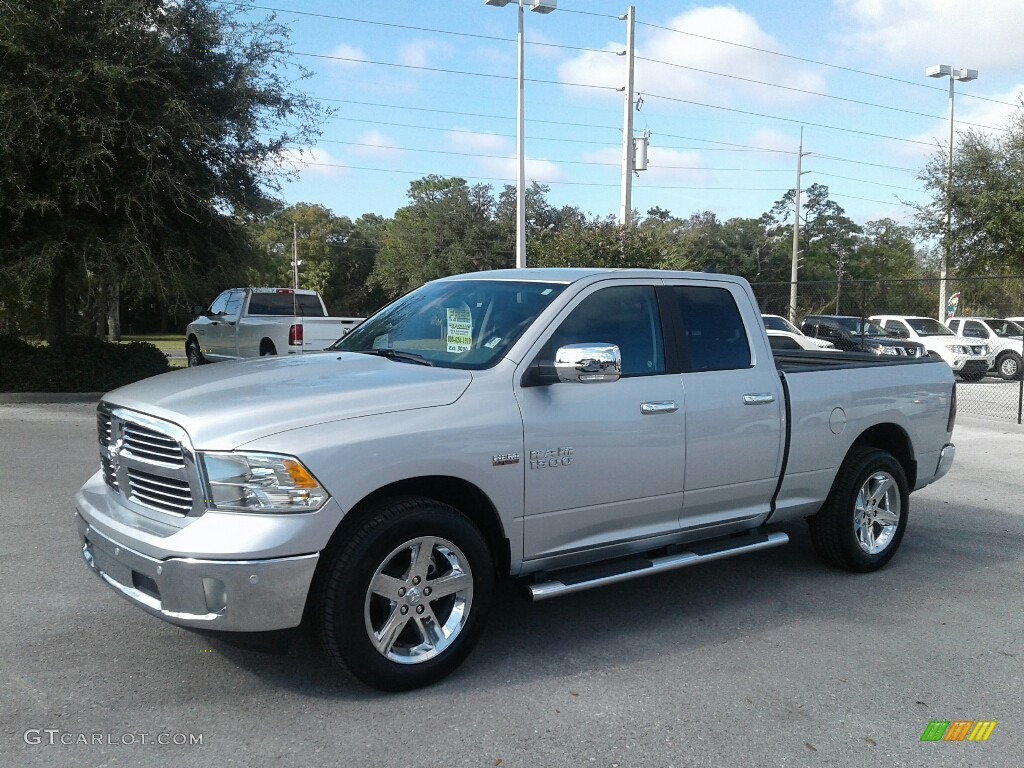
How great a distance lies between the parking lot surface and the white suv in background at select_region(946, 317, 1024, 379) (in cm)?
2066

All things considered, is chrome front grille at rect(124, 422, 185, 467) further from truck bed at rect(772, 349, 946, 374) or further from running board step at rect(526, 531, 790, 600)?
truck bed at rect(772, 349, 946, 374)

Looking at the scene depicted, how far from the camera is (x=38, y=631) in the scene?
181 inches

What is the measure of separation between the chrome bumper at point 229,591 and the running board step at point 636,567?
1.19 meters

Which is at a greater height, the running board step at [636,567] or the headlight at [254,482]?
the headlight at [254,482]

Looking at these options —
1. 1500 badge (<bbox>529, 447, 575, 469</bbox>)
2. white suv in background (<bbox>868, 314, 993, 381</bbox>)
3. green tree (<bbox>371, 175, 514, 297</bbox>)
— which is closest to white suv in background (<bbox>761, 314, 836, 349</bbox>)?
white suv in background (<bbox>868, 314, 993, 381</bbox>)

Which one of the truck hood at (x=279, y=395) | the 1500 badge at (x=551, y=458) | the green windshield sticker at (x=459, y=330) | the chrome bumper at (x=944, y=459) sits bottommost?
the chrome bumper at (x=944, y=459)

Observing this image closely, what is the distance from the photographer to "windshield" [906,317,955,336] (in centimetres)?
2419

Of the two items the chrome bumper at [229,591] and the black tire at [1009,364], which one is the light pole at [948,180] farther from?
the chrome bumper at [229,591]

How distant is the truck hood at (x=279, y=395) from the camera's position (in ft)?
12.3

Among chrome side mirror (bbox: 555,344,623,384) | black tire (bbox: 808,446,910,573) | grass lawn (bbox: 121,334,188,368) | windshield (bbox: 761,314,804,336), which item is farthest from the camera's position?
grass lawn (bbox: 121,334,188,368)

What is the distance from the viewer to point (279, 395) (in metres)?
3.99

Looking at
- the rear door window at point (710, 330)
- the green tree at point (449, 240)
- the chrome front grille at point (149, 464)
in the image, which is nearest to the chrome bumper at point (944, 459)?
the rear door window at point (710, 330)

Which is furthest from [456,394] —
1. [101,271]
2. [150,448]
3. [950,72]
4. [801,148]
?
[801,148]

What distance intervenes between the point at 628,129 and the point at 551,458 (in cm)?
2271
